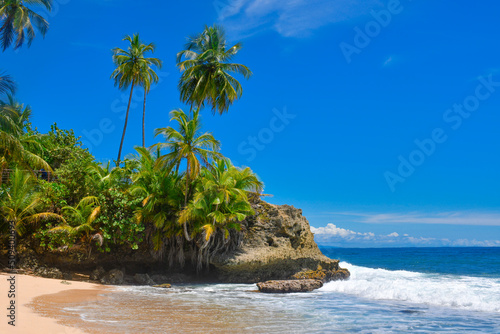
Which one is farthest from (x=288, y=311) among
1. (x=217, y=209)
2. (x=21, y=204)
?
(x=21, y=204)

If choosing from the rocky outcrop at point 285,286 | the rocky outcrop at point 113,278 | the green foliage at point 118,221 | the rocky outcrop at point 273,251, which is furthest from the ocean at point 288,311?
the green foliage at point 118,221

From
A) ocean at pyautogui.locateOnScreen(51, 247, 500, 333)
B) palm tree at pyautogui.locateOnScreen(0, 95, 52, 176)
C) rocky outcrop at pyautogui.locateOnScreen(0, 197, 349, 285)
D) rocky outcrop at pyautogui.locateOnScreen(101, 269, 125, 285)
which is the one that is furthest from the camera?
rocky outcrop at pyautogui.locateOnScreen(0, 197, 349, 285)

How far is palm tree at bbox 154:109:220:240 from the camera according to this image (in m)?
18.7

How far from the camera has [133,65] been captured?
88.3ft

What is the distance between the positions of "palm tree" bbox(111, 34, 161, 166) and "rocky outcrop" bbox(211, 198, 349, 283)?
40.4ft

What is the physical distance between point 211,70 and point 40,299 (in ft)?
53.4

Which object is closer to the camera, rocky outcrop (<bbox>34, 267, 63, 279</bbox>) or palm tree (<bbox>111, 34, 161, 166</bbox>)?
rocky outcrop (<bbox>34, 267, 63, 279</bbox>)

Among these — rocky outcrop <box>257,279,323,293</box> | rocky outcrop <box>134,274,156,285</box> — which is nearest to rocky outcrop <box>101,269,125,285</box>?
rocky outcrop <box>134,274,156,285</box>

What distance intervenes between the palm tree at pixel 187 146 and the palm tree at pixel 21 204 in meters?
5.42

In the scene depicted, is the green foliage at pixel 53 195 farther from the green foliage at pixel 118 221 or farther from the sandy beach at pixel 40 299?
the sandy beach at pixel 40 299

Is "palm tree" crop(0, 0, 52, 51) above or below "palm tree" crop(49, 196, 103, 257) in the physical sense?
above

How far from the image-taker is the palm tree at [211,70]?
23.5 m

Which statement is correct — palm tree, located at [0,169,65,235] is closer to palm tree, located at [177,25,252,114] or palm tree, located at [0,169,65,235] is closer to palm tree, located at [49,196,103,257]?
palm tree, located at [49,196,103,257]

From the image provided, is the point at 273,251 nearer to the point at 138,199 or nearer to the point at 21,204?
the point at 138,199
